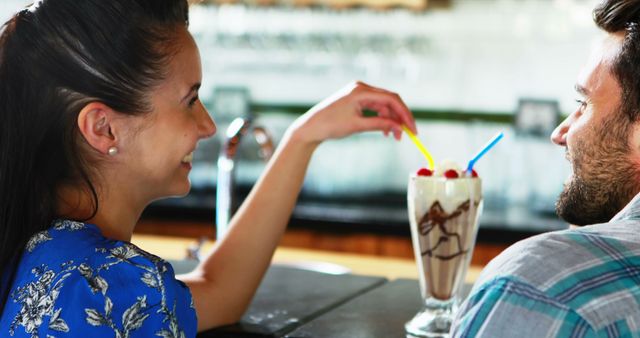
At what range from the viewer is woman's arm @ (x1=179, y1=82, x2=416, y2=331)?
168cm

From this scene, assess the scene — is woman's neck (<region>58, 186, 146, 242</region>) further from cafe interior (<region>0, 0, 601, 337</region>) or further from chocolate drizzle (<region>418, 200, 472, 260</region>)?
cafe interior (<region>0, 0, 601, 337</region>)

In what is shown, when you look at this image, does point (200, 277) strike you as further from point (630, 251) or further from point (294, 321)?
point (630, 251)

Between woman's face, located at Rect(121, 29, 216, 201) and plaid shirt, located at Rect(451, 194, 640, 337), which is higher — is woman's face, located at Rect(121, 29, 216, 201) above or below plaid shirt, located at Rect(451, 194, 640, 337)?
above

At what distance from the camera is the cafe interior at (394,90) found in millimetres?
4203

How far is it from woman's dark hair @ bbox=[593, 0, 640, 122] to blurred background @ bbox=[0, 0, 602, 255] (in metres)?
2.61

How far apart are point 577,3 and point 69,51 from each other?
3.34 meters

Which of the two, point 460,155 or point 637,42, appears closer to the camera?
point 637,42

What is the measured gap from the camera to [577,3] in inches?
165

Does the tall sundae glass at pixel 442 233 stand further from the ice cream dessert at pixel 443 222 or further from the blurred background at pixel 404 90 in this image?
the blurred background at pixel 404 90

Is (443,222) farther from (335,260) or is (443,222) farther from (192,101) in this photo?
(335,260)

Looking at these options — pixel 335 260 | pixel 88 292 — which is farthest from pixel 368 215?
pixel 88 292

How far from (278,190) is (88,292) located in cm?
64

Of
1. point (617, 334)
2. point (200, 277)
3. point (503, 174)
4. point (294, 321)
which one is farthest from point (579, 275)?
point (503, 174)

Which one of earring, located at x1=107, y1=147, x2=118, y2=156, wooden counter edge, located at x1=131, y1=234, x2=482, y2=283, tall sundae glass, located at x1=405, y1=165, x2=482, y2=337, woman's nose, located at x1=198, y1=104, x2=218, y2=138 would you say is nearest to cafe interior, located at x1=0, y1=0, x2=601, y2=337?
wooden counter edge, located at x1=131, y1=234, x2=482, y2=283
